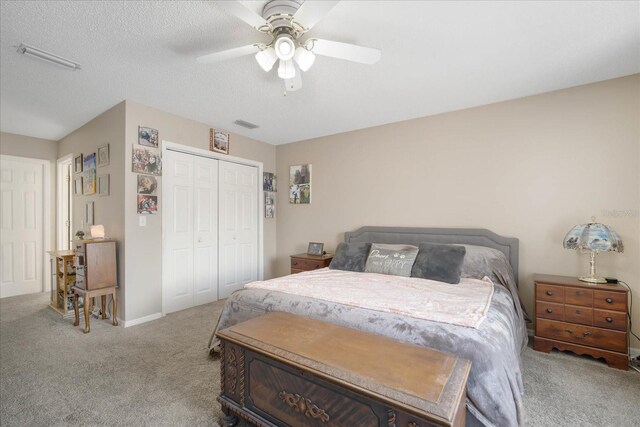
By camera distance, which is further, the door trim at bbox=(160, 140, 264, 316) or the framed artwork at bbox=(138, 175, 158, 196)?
the door trim at bbox=(160, 140, 264, 316)

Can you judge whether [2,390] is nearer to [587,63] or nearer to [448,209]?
[448,209]

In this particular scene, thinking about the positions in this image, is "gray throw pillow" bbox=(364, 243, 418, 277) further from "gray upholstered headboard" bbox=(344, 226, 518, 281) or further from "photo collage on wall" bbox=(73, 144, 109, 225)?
"photo collage on wall" bbox=(73, 144, 109, 225)

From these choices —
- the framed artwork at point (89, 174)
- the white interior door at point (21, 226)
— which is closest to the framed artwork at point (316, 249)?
the framed artwork at point (89, 174)

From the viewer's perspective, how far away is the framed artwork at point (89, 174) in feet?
12.2

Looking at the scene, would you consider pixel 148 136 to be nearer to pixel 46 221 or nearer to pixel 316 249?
pixel 316 249

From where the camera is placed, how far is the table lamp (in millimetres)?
2420

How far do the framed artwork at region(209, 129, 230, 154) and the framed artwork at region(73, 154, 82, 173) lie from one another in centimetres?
181

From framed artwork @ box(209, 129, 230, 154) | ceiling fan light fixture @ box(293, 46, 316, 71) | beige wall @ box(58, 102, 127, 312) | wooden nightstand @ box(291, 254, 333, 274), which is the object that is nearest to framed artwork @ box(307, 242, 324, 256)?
wooden nightstand @ box(291, 254, 333, 274)

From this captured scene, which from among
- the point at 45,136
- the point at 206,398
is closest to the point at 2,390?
the point at 206,398

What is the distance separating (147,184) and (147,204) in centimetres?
23

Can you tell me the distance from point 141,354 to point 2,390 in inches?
32.5

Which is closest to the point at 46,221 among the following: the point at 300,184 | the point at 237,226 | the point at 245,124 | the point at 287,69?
the point at 237,226

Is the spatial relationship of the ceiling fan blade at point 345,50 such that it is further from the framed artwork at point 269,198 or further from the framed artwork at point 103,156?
the framed artwork at point 269,198

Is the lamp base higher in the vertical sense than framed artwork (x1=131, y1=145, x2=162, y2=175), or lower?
lower
